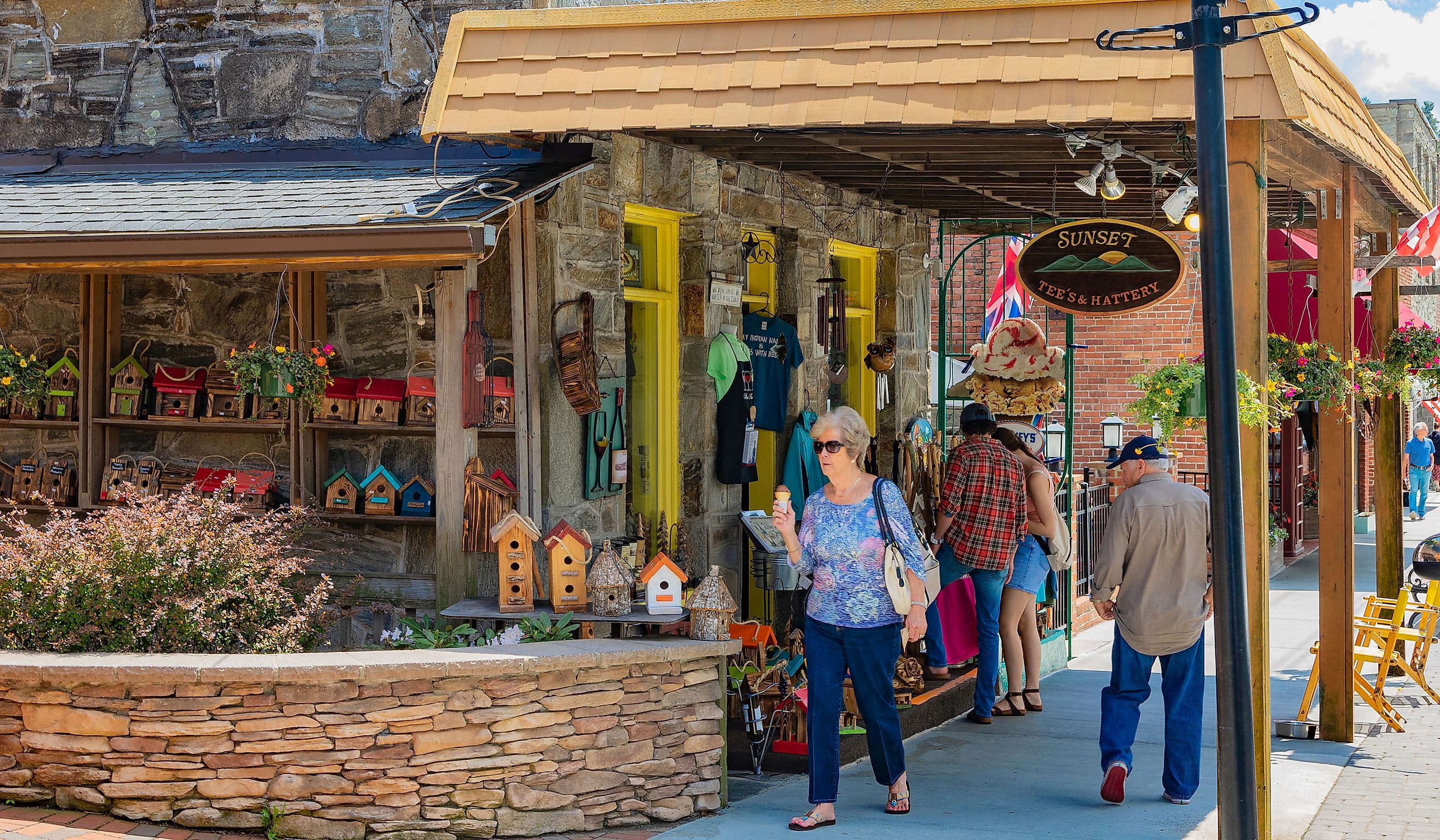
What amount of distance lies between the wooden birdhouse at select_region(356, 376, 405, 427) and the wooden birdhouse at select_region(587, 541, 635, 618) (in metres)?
1.40

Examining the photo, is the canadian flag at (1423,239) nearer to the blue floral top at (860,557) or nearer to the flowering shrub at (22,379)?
the blue floral top at (860,557)

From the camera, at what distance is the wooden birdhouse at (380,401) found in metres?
7.21

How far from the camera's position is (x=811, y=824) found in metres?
5.96

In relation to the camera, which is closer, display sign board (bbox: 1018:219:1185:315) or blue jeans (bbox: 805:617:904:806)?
blue jeans (bbox: 805:617:904:806)

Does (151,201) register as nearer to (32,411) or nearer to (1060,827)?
(32,411)

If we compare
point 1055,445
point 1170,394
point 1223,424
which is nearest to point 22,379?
point 1170,394

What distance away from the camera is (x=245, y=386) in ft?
22.9

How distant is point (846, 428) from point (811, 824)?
1.62 m

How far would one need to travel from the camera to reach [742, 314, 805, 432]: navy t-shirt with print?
8.95m

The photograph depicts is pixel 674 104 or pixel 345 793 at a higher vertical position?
pixel 674 104

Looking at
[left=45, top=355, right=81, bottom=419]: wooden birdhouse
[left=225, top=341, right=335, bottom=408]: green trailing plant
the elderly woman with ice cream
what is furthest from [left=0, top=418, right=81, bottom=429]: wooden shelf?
the elderly woman with ice cream

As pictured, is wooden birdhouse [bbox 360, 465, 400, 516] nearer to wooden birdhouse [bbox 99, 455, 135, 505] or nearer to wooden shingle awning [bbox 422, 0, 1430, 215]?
wooden birdhouse [bbox 99, 455, 135, 505]

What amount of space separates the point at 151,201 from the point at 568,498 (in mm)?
2463

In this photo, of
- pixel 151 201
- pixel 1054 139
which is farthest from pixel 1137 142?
pixel 151 201
